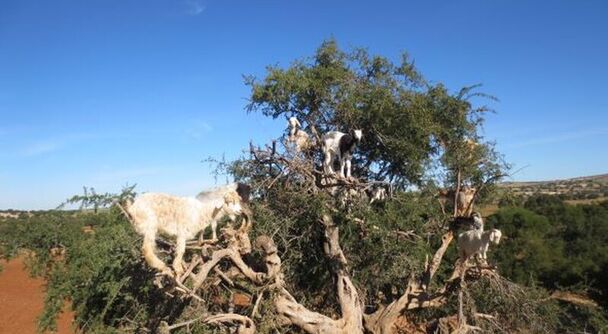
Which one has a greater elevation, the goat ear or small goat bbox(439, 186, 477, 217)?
the goat ear

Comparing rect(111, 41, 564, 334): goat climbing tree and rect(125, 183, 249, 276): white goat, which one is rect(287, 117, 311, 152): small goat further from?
rect(125, 183, 249, 276): white goat

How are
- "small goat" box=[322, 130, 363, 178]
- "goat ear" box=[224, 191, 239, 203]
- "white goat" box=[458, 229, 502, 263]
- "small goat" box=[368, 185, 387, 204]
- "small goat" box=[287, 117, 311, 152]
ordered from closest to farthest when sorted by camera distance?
"goat ear" box=[224, 191, 239, 203] < "white goat" box=[458, 229, 502, 263] < "small goat" box=[322, 130, 363, 178] < "small goat" box=[287, 117, 311, 152] < "small goat" box=[368, 185, 387, 204]

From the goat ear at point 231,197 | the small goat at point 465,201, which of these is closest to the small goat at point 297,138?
the goat ear at point 231,197

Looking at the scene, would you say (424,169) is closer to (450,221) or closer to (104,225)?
(450,221)

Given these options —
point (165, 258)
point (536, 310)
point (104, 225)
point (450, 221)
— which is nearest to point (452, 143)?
point (450, 221)

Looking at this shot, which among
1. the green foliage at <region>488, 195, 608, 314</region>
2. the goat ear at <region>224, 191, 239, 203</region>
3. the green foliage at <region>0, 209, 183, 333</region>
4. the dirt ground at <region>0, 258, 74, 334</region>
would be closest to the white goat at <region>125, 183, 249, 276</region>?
the goat ear at <region>224, 191, 239, 203</region>

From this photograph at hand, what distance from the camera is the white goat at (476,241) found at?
7090mm

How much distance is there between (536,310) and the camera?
874 cm

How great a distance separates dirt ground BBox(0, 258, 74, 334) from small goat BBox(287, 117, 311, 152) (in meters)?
11.2

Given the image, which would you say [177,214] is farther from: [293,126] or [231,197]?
[293,126]

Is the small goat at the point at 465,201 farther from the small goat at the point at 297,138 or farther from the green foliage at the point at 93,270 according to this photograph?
the green foliage at the point at 93,270

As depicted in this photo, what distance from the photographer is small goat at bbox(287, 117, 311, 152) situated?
7848 mm

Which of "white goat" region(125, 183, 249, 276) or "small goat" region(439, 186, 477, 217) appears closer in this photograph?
"white goat" region(125, 183, 249, 276)

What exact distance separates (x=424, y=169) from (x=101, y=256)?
21.0 feet
